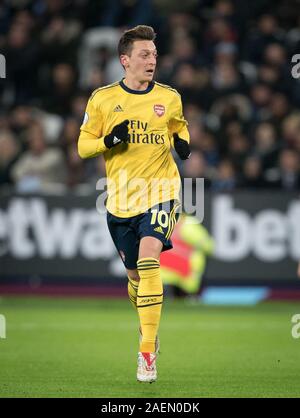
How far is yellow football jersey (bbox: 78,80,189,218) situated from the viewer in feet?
26.8

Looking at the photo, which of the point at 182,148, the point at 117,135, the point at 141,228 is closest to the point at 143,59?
the point at 117,135

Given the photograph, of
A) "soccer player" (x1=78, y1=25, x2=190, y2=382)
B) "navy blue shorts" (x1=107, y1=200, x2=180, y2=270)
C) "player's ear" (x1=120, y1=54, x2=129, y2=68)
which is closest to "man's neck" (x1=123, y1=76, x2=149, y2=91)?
"soccer player" (x1=78, y1=25, x2=190, y2=382)

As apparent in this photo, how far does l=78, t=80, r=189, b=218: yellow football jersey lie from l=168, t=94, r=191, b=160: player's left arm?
28 millimetres

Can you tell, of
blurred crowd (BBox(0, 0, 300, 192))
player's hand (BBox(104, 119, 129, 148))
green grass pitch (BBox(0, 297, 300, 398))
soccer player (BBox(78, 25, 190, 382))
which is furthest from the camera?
blurred crowd (BBox(0, 0, 300, 192))

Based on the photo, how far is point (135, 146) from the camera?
8.18m

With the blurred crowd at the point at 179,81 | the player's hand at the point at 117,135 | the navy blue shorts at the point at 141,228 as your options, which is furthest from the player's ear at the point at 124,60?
the blurred crowd at the point at 179,81

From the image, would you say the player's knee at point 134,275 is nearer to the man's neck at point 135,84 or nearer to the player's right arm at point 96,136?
the player's right arm at point 96,136

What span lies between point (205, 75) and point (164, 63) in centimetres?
74

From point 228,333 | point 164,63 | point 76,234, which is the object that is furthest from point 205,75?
point 228,333

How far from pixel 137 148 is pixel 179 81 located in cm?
881

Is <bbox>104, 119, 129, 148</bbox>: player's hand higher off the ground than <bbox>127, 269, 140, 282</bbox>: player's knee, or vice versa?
<bbox>104, 119, 129, 148</bbox>: player's hand

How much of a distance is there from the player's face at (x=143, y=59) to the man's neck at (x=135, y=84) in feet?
0.31

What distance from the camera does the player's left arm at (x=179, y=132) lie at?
27.4 feet

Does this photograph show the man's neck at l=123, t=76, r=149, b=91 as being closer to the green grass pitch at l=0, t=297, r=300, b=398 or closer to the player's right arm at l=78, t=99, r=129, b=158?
the player's right arm at l=78, t=99, r=129, b=158
